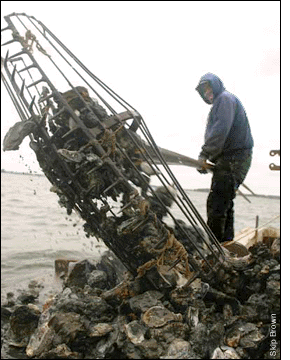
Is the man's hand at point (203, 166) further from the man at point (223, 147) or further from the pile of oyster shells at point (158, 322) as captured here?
the pile of oyster shells at point (158, 322)

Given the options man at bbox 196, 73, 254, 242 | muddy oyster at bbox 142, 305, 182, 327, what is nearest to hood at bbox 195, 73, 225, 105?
man at bbox 196, 73, 254, 242

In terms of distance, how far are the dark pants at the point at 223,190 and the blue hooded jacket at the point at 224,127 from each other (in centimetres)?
11

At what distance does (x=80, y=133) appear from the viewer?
12.1ft

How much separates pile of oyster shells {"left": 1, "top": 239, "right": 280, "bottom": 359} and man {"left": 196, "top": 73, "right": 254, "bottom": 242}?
77cm

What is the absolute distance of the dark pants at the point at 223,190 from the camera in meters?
3.69

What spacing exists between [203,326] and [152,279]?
0.82 metres

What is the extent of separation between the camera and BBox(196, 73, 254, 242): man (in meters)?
3.25

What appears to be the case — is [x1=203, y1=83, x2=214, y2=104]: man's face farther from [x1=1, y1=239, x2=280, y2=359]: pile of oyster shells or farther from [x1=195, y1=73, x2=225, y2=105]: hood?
[x1=1, y1=239, x2=280, y2=359]: pile of oyster shells

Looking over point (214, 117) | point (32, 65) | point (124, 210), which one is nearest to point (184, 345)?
point (124, 210)

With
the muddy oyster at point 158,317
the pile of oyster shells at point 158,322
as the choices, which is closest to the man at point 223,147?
the pile of oyster shells at point 158,322

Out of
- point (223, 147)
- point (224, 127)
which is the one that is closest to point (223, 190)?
point (223, 147)

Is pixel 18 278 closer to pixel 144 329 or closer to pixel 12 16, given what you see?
pixel 144 329

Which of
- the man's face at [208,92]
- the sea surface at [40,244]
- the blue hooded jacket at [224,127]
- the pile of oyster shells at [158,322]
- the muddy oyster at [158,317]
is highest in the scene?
the man's face at [208,92]

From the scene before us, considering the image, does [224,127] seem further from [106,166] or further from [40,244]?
[40,244]
